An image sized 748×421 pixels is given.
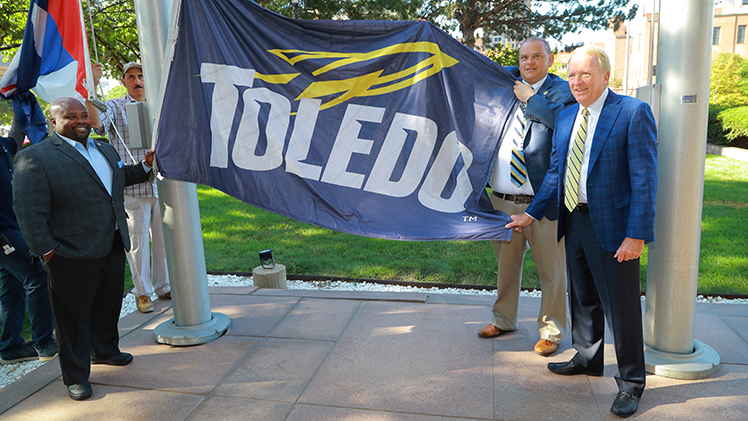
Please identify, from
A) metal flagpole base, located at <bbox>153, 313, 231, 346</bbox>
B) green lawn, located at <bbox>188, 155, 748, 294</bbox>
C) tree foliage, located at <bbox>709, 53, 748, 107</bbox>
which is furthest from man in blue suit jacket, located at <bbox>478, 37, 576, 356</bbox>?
tree foliage, located at <bbox>709, 53, 748, 107</bbox>

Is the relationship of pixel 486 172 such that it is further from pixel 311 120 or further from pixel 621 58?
pixel 621 58

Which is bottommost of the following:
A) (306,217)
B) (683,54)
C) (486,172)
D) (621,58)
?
(306,217)

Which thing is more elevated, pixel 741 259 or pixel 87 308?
pixel 87 308

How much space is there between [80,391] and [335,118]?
8.43 feet

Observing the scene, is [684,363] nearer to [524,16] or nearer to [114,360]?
[114,360]

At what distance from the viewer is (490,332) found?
420 centimetres

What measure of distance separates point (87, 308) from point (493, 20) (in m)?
16.8

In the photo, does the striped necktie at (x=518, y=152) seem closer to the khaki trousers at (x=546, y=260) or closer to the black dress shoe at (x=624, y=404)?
the khaki trousers at (x=546, y=260)

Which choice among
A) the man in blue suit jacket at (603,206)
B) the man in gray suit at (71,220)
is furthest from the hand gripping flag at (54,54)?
the man in blue suit jacket at (603,206)

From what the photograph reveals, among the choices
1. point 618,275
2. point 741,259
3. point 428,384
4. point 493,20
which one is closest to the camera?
point 618,275

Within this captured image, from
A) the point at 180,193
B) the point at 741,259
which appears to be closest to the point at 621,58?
the point at 741,259

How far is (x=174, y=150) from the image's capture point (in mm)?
3783

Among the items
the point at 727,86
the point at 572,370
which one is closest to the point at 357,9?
the point at 572,370

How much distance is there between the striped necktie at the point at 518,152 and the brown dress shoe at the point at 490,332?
1220 mm
